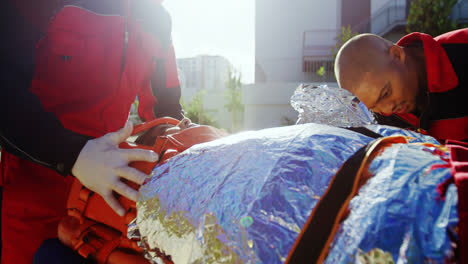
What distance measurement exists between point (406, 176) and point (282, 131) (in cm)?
27

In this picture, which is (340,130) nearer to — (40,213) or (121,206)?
(121,206)

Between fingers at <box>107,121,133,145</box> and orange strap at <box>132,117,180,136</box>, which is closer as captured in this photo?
fingers at <box>107,121,133,145</box>

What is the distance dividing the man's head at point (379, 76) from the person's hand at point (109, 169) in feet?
4.54

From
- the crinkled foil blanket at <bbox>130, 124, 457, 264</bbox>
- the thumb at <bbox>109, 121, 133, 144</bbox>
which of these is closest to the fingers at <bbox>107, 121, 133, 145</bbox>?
the thumb at <bbox>109, 121, 133, 144</bbox>

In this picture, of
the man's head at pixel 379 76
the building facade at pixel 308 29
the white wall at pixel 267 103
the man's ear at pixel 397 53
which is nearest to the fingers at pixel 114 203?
the man's head at pixel 379 76

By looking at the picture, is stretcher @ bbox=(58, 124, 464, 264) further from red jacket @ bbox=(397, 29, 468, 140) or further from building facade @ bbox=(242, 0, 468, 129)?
building facade @ bbox=(242, 0, 468, 129)

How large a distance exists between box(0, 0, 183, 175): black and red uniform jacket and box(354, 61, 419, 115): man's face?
1181 mm

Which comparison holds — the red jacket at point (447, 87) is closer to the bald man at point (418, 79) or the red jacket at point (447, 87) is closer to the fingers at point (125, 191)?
the bald man at point (418, 79)

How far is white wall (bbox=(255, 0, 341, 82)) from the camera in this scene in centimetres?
1602

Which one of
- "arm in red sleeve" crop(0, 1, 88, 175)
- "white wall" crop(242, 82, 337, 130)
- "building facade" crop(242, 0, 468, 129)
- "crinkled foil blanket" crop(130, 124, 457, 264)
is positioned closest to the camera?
"crinkled foil blanket" crop(130, 124, 457, 264)

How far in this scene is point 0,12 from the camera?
831 millimetres

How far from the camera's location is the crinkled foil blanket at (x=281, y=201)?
42cm

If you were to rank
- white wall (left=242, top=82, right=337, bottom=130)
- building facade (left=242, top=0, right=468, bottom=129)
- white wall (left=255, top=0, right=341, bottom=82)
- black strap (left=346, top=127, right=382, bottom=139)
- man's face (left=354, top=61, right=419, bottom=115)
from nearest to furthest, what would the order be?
black strap (left=346, top=127, right=382, bottom=139), man's face (left=354, top=61, right=419, bottom=115), white wall (left=242, top=82, right=337, bottom=130), building facade (left=242, top=0, right=468, bottom=129), white wall (left=255, top=0, right=341, bottom=82)

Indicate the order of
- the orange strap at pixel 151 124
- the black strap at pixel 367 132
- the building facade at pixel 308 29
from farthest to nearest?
the building facade at pixel 308 29, the orange strap at pixel 151 124, the black strap at pixel 367 132
